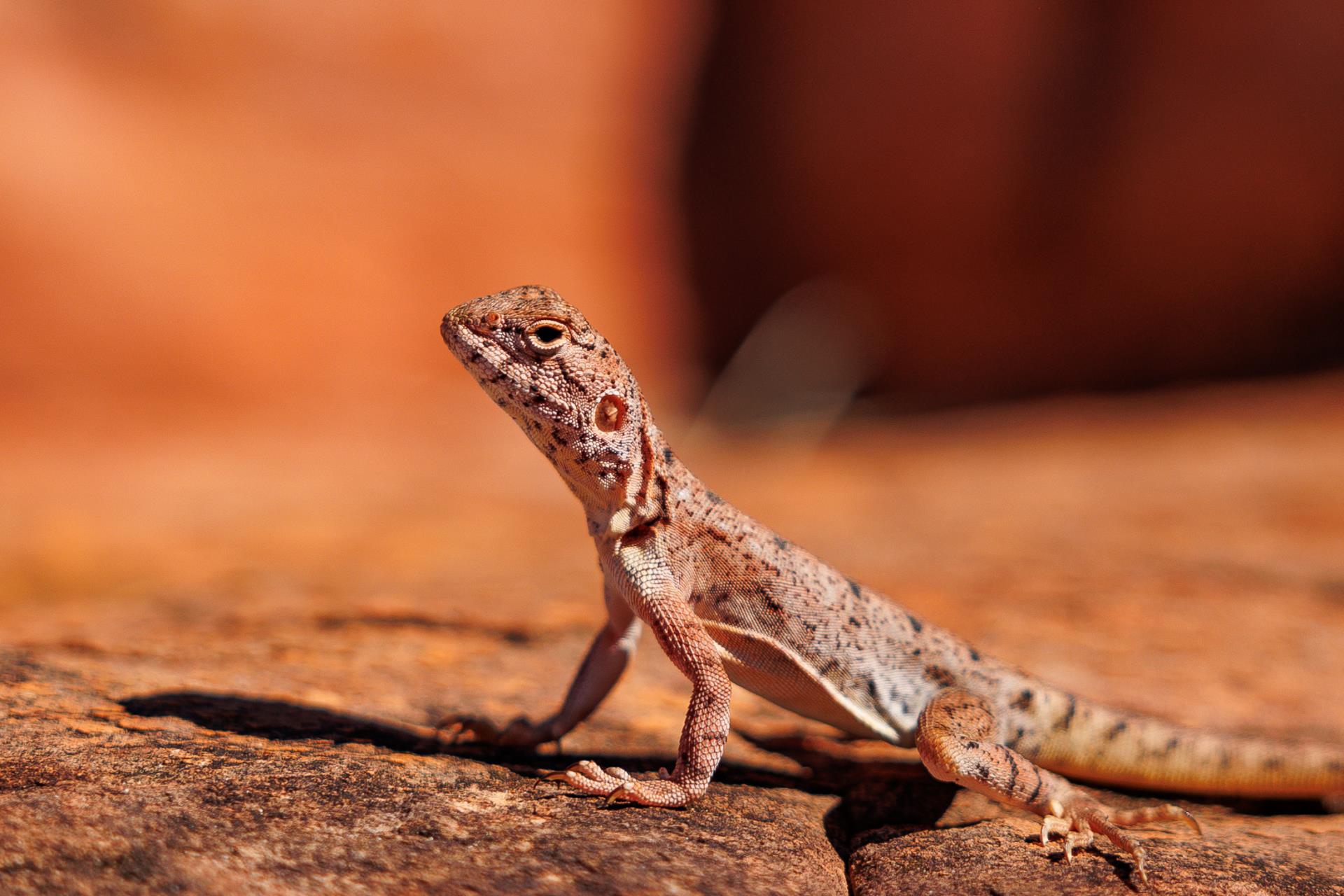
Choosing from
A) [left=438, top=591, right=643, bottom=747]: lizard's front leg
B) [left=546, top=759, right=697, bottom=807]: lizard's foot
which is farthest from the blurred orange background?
[left=546, top=759, right=697, bottom=807]: lizard's foot

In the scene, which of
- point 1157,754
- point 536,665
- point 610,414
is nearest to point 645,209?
point 536,665

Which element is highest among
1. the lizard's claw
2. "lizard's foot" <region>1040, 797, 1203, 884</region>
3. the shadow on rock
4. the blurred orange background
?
the blurred orange background

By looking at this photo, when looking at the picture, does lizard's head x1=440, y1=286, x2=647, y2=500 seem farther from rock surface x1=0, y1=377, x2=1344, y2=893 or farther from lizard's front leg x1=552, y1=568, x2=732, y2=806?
rock surface x1=0, y1=377, x2=1344, y2=893

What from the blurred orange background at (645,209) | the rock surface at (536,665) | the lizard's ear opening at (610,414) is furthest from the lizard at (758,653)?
the blurred orange background at (645,209)

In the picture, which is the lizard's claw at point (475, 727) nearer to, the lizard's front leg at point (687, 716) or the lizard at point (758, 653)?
the lizard at point (758, 653)

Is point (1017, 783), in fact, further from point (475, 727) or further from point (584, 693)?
point (475, 727)

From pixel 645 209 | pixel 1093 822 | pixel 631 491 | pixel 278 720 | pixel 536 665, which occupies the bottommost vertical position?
pixel 278 720

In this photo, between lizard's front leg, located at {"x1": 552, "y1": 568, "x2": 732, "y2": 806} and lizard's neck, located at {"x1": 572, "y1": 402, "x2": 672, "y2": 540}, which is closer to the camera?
lizard's front leg, located at {"x1": 552, "y1": 568, "x2": 732, "y2": 806}
